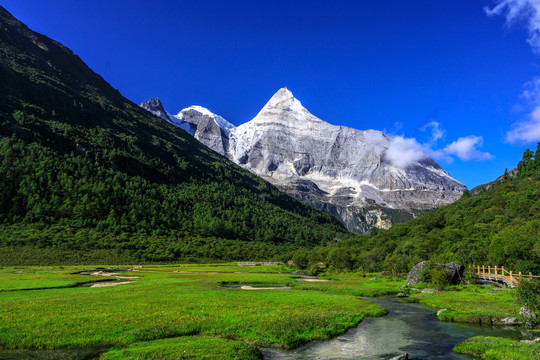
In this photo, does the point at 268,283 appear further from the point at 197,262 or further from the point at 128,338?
the point at 197,262

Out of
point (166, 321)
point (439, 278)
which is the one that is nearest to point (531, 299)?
point (439, 278)

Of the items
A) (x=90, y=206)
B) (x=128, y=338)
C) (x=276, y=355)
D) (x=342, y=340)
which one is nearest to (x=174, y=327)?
(x=128, y=338)

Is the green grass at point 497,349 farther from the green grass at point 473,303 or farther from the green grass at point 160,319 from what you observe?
the green grass at point 473,303

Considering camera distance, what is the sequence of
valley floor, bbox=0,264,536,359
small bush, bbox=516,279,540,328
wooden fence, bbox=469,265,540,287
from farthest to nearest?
1. wooden fence, bbox=469,265,540,287
2. small bush, bbox=516,279,540,328
3. valley floor, bbox=0,264,536,359

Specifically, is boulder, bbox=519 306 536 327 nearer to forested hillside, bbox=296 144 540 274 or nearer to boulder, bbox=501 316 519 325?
boulder, bbox=501 316 519 325

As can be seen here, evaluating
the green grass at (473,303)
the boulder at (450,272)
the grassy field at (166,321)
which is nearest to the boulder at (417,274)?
the boulder at (450,272)

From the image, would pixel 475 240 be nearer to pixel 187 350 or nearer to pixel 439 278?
pixel 439 278

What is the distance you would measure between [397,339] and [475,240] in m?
81.9

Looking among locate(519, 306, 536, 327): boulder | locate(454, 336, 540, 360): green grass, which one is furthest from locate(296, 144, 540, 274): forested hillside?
locate(454, 336, 540, 360): green grass

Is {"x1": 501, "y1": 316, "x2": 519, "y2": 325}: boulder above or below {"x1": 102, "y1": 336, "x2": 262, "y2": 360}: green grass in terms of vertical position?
above

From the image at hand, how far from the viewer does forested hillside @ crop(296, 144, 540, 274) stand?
75.8m

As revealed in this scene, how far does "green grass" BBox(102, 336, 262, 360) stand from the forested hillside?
69.6 meters

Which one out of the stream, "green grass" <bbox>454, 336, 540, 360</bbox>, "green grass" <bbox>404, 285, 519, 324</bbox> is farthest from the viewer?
"green grass" <bbox>404, 285, 519, 324</bbox>

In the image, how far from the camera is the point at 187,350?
79.0ft
